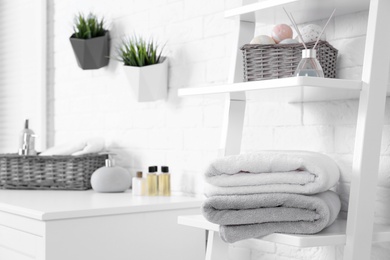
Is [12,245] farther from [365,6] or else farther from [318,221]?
[365,6]

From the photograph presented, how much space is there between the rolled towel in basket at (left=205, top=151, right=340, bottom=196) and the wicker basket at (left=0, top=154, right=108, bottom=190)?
3.27 feet

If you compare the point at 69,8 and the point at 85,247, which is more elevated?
the point at 69,8

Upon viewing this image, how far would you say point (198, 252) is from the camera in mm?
1981

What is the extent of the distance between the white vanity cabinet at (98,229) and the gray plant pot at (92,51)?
2.28ft

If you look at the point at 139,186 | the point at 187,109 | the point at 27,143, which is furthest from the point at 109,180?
the point at 27,143

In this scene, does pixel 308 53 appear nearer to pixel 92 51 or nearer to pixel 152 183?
pixel 152 183

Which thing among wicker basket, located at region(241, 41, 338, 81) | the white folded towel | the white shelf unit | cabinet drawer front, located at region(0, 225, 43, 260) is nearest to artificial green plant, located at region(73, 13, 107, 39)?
the white folded towel

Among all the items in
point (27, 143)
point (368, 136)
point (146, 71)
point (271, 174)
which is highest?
point (146, 71)

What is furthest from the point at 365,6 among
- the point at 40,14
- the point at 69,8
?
the point at 40,14

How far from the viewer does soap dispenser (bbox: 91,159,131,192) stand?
2.21m

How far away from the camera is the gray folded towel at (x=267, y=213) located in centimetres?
131

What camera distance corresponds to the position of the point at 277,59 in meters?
1.47

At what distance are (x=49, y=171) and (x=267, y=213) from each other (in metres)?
1.26

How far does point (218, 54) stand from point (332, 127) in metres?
0.54
